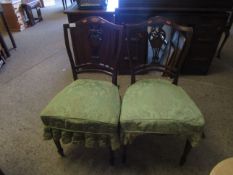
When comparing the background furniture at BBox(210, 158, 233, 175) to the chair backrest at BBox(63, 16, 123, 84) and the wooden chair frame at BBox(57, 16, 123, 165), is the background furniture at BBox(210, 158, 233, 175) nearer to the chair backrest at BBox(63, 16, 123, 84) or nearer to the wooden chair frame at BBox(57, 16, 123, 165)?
the wooden chair frame at BBox(57, 16, 123, 165)

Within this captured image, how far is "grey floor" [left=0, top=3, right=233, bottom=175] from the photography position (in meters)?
1.33

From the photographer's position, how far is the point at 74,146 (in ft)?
4.85

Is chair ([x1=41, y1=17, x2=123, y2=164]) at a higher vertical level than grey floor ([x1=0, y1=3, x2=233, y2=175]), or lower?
higher

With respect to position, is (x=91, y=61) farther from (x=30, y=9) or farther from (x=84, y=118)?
(x=30, y=9)

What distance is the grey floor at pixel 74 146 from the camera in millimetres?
1332

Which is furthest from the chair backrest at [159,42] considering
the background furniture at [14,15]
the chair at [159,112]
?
the background furniture at [14,15]

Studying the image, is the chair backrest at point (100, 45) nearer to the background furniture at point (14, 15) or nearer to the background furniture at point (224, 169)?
the background furniture at point (224, 169)

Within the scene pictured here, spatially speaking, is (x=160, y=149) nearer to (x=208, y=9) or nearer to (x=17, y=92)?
(x=208, y=9)

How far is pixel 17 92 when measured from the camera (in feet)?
6.93

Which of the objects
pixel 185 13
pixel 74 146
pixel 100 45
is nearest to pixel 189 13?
pixel 185 13

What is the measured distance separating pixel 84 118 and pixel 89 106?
0.09m

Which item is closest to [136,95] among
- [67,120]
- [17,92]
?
[67,120]

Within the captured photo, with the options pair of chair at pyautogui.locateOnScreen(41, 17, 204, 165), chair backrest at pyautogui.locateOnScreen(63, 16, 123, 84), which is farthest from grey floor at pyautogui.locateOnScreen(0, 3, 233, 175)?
chair backrest at pyautogui.locateOnScreen(63, 16, 123, 84)

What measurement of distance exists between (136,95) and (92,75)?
1297 millimetres
